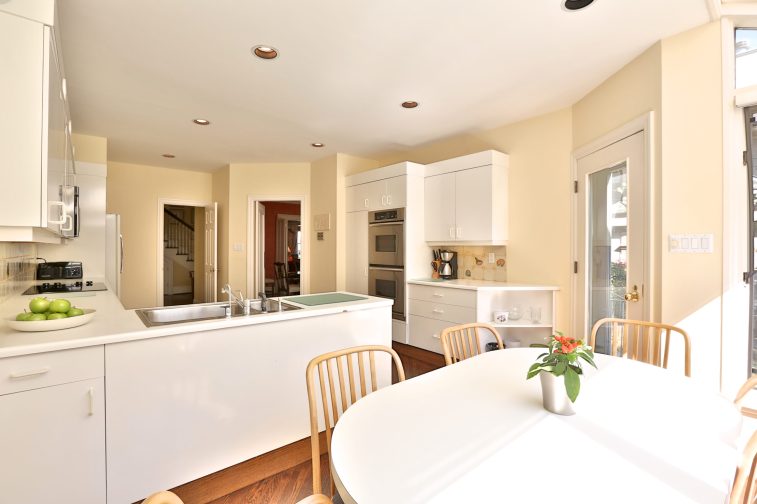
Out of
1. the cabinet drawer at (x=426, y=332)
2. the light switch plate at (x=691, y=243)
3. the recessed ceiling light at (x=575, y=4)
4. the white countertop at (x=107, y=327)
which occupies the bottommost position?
the cabinet drawer at (x=426, y=332)

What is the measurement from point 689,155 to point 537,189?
153cm

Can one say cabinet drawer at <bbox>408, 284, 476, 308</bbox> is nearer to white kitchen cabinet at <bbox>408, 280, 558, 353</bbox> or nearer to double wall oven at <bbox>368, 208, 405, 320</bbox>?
white kitchen cabinet at <bbox>408, 280, 558, 353</bbox>

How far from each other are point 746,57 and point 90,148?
5560 millimetres

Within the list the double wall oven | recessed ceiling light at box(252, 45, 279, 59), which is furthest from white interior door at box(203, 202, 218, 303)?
recessed ceiling light at box(252, 45, 279, 59)

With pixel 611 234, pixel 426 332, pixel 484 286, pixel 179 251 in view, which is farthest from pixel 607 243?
pixel 179 251

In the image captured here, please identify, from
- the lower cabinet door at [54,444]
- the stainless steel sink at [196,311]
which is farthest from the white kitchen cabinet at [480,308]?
the lower cabinet door at [54,444]

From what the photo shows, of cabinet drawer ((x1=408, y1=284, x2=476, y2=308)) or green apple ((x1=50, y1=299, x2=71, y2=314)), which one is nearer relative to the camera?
green apple ((x1=50, y1=299, x2=71, y2=314))

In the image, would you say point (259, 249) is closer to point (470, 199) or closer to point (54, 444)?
point (470, 199)

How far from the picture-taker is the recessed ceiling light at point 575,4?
6.24ft

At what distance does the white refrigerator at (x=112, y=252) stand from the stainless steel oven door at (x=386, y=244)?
9.31 ft

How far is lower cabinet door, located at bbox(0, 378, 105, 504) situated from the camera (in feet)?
4.59

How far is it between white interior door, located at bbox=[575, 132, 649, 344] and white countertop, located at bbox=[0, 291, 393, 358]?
5.51 ft

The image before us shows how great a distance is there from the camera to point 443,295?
3.85m

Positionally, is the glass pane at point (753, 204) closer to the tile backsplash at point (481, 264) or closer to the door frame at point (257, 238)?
the tile backsplash at point (481, 264)
